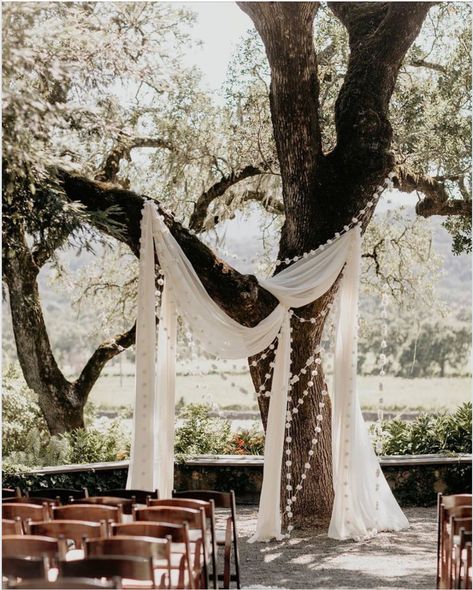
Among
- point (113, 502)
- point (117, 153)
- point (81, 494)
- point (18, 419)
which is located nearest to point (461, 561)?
point (113, 502)

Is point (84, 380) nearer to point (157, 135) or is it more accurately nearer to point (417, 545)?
point (157, 135)

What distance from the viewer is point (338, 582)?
23.7 feet

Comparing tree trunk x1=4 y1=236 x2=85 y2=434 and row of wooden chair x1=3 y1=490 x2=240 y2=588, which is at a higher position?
tree trunk x1=4 y1=236 x2=85 y2=434

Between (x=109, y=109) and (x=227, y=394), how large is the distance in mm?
35707

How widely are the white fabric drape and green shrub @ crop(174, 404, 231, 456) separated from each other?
10.1 ft

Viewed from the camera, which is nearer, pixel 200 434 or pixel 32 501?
pixel 32 501

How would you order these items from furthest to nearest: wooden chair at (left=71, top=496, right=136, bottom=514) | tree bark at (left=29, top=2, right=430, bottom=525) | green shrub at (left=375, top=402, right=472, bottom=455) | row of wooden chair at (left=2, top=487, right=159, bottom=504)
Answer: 1. green shrub at (left=375, top=402, right=472, bottom=455)
2. tree bark at (left=29, top=2, right=430, bottom=525)
3. row of wooden chair at (left=2, top=487, right=159, bottom=504)
4. wooden chair at (left=71, top=496, right=136, bottom=514)

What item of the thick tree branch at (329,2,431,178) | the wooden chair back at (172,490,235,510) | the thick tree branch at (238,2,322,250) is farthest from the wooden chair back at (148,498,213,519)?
the thick tree branch at (329,2,431,178)

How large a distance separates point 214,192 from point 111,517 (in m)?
7.17

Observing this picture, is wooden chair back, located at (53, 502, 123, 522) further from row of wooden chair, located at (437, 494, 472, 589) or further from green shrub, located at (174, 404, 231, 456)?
green shrub, located at (174, 404, 231, 456)

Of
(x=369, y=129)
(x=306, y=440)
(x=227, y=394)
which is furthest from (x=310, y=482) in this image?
(x=227, y=394)

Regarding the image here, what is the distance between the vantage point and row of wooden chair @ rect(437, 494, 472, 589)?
5.74 meters

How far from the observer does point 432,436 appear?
11.9 meters

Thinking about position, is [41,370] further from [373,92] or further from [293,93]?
[373,92]
